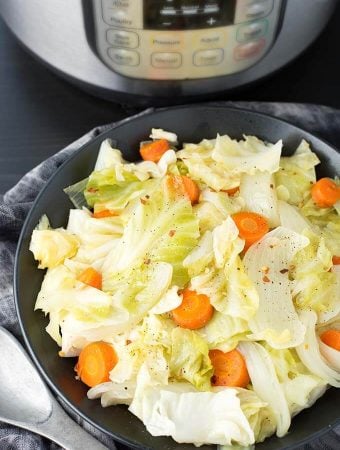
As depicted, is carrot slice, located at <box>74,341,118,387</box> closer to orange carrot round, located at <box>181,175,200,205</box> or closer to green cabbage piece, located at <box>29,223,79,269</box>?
green cabbage piece, located at <box>29,223,79,269</box>

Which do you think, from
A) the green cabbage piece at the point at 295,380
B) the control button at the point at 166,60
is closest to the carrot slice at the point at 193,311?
the green cabbage piece at the point at 295,380

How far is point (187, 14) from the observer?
3.85 ft

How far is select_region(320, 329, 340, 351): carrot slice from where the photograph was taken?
107cm

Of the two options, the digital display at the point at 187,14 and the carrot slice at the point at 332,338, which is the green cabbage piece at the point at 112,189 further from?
the carrot slice at the point at 332,338

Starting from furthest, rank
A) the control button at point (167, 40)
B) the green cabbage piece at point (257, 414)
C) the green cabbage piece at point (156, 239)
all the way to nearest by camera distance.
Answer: the control button at point (167, 40) < the green cabbage piece at point (156, 239) < the green cabbage piece at point (257, 414)

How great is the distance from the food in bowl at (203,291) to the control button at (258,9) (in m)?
0.23

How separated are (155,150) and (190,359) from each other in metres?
0.42

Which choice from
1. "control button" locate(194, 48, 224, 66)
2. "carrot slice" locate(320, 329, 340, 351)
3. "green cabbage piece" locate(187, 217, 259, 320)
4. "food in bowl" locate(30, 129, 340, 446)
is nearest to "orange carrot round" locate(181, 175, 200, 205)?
"food in bowl" locate(30, 129, 340, 446)

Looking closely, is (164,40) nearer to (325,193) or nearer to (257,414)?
(325,193)

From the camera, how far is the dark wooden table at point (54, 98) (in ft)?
4.78

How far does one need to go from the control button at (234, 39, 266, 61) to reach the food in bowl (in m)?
0.18

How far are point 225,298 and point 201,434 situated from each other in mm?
208

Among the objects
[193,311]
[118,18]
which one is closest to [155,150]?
[118,18]

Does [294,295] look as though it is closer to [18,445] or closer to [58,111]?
[18,445]
